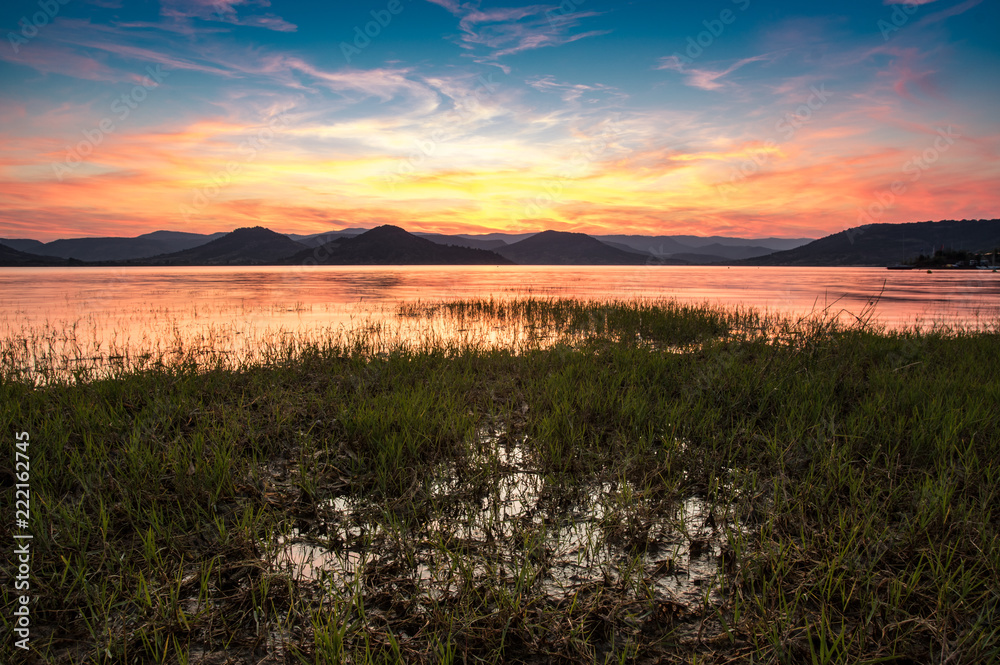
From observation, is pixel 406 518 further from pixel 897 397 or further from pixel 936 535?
pixel 897 397

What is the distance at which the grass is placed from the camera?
2.51 metres

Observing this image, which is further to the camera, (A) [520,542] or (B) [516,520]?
(B) [516,520]

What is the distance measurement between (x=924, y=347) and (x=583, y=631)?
37.2ft

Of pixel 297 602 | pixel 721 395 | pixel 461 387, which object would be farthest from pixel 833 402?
pixel 297 602

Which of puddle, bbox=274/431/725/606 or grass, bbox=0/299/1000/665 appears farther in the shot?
puddle, bbox=274/431/725/606

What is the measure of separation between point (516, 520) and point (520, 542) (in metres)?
0.27

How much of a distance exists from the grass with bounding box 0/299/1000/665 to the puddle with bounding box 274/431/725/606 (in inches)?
0.9

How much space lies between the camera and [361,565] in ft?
9.99

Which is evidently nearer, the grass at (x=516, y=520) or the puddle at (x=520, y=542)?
the grass at (x=516, y=520)

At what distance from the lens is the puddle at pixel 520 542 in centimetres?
295

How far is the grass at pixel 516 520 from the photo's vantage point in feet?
8.25

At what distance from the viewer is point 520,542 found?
133 inches

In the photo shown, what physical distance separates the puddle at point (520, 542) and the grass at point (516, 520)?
22mm

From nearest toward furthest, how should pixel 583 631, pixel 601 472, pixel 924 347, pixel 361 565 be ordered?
pixel 583 631, pixel 361 565, pixel 601 472, pixel 924 347
